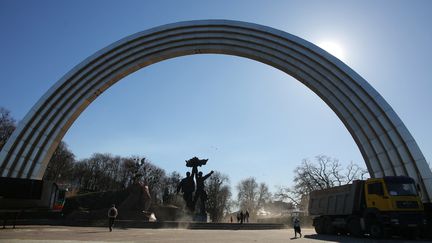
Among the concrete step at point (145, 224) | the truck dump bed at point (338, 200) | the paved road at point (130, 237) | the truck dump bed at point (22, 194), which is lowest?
the paved road at point (130, 237)

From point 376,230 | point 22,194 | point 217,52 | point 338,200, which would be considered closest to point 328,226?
point 338,200

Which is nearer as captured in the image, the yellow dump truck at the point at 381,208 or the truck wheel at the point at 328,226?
the yellow dump truck at the point at 381,208

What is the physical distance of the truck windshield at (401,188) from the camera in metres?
15.5

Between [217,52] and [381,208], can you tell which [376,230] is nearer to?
→ [381,208]

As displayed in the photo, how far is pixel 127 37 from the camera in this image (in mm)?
31953

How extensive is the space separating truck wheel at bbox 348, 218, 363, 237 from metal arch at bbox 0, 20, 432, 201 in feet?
35.6

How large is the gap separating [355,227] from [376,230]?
1650 mm

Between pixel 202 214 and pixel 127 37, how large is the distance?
1714cm

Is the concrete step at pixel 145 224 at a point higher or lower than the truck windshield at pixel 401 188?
lower

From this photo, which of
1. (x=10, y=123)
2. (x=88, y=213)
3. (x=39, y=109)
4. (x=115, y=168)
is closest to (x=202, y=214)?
(x=88, y=213)

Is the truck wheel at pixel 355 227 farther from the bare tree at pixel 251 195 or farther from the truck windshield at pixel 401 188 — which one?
the bare tree at pixel 251 195

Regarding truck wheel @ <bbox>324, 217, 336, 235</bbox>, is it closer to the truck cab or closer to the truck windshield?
the truck cab

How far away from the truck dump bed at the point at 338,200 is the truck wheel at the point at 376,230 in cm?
162

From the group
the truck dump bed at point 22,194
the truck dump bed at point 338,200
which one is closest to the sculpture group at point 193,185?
the truck dump bed at point 338,200
